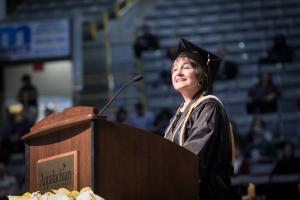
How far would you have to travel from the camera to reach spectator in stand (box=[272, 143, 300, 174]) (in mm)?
10961

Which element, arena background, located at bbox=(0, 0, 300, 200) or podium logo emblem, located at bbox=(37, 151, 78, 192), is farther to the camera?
arena background, located at bbox=(0, 0, 300, 200)

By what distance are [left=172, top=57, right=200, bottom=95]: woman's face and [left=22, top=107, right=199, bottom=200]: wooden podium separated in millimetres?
738

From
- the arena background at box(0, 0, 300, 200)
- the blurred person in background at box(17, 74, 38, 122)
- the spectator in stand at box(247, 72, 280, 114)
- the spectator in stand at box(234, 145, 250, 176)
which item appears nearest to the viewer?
the spectator in stand at box(234, 145, 250, 176)

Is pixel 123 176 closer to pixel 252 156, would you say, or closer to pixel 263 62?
pixel 252 156

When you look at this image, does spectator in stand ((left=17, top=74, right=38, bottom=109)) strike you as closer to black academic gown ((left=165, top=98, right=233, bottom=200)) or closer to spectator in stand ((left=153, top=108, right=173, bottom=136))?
spectator in stand ((left=153, top=108, right=173, bottom=136))

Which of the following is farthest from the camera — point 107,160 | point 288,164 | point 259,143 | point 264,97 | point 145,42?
point 145,42

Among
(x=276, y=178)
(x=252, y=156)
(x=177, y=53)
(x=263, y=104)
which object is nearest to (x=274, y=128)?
(x=263, y=104)

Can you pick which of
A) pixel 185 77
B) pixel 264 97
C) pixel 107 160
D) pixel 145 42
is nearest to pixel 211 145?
pixel 185 77

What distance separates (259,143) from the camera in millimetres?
12539

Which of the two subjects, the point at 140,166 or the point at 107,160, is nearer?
A: the point at 107,160

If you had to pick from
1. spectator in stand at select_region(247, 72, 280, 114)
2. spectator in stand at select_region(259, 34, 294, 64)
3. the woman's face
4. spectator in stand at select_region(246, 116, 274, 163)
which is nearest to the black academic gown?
the woman's face

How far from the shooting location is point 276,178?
34.1 ft

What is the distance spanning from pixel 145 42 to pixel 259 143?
5134mm

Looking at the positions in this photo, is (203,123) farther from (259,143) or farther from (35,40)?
(35,40)
